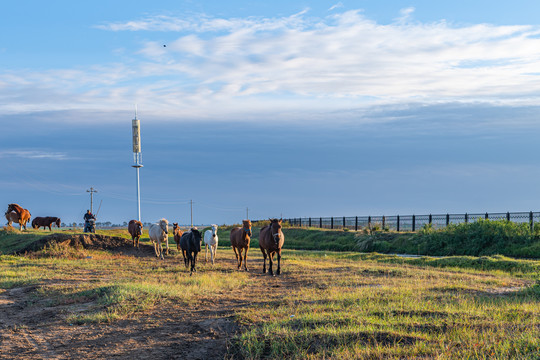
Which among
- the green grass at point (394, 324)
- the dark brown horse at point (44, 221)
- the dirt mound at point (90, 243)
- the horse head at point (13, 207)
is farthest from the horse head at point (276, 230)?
the dark brown horse at point (44, 221)

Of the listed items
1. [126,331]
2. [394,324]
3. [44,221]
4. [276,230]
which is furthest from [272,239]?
[44,221]

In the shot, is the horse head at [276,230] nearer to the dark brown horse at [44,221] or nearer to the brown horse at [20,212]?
the brown horse at [20,212]

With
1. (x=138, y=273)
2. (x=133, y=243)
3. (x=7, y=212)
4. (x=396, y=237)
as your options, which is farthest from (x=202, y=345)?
(x=7, y=212)

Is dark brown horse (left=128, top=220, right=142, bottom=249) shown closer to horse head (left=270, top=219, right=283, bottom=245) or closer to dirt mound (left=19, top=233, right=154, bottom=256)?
dirt mound (left=19, top=233, right=154, bottom=256)

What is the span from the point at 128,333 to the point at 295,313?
3345mm

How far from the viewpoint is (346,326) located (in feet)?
30.3

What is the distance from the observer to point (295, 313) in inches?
418

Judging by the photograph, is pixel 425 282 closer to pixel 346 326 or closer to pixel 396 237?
pixel 346 326

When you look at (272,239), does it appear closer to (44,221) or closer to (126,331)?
(126,331)

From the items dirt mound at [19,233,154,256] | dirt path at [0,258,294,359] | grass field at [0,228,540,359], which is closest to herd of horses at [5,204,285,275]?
dirt mound at [19,233,154,256]

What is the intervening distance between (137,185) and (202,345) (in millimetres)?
48933

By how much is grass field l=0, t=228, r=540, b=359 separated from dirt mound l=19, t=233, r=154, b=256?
9104 mm

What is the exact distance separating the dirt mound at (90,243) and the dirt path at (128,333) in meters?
15.8

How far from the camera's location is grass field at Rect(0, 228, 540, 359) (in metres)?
8.30
